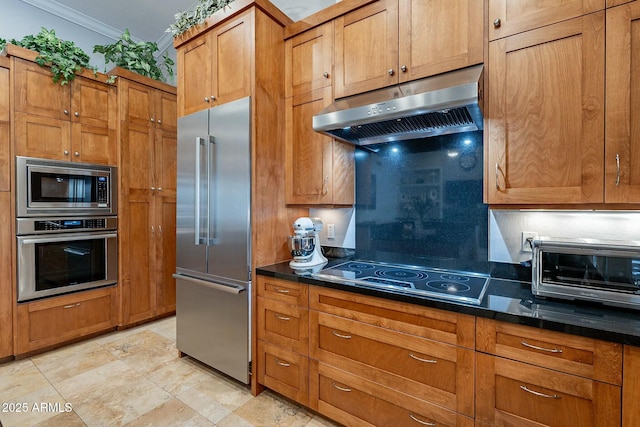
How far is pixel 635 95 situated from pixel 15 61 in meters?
4.05

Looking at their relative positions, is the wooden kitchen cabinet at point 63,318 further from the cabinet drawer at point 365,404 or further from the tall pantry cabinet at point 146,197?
the cabinet drawer at point 365,404

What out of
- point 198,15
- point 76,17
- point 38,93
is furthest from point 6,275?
point 76,17

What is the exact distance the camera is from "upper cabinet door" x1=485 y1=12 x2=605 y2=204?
126 cm

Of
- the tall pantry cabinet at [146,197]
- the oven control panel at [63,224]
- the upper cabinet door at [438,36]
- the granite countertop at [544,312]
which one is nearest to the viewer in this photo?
the granite countertop at [544,312]

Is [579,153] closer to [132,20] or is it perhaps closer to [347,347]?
[347,347]

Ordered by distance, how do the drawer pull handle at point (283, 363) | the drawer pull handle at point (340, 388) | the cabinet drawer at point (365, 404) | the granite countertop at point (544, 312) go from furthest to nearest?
1. the drawer pull handle at point (283, 363)
2. the drawer pull handle at point (340, 388)
3. the cabinet drawer at point (365, 404)
4. the granite countertop at point (544, 312)

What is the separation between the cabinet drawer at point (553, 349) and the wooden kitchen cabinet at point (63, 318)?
10.9ft

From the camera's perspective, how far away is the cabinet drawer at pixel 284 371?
5.96ft

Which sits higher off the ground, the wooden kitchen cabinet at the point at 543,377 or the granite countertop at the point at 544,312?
the granite countertop at the point at 544,312

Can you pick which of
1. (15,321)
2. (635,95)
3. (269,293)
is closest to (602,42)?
(635,95)

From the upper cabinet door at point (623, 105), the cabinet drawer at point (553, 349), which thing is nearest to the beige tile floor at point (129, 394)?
the cabinet drawer at point (553, 349)

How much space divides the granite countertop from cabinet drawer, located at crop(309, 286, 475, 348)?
4 cm

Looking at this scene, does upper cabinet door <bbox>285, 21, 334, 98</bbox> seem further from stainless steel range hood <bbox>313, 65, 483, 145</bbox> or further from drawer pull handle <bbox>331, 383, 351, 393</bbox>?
drawer pull handle <bbox>331, 383, 351, 393</bbox>

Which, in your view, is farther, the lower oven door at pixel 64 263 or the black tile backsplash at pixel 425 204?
the lower oven door at pixel 64 263
